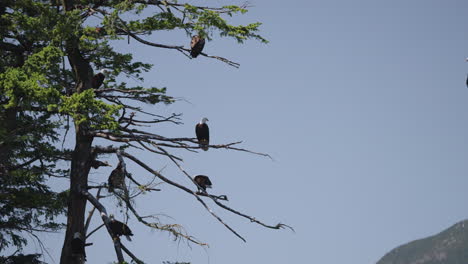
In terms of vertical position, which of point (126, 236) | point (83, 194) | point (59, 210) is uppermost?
point (59, 210)

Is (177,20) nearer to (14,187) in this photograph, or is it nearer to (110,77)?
(110,77)

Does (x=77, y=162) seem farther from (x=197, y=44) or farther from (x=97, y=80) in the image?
(x=197, y=44)

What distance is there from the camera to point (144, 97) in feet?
41.3

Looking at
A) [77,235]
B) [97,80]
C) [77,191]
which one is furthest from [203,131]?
[77,235]

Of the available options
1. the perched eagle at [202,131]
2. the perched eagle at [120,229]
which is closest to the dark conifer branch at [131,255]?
the perched eagle at [120,229]

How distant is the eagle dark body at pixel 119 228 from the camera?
10.6 meters

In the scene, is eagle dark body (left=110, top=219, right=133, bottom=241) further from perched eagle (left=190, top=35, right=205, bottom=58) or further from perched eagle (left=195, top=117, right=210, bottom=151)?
perched eagle (left=190, top=35, right=205, bottom=58)

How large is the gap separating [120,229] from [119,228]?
0.03 metres

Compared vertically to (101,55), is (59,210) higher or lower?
lower

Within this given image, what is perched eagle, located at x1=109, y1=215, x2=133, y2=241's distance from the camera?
34.9ft

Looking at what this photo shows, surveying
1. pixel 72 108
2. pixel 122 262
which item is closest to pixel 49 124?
pixel 72 108

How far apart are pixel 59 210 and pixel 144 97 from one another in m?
4.57

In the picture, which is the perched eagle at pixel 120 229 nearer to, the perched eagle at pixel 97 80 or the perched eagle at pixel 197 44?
the perched eagle at pixel 97 80

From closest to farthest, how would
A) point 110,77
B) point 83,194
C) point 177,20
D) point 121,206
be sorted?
point 121,206 < point 83,194 < point 177,20 < point 110,77
